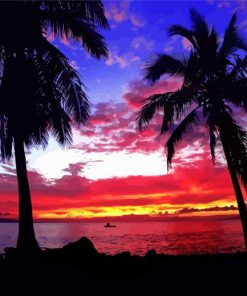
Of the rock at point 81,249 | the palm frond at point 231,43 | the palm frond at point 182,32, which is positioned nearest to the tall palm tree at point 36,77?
the rock at point 81,249

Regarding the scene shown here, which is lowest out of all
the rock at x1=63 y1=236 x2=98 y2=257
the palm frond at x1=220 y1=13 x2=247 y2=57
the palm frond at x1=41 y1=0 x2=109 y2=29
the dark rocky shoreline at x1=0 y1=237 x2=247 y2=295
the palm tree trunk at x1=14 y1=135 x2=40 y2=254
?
the dark rocky shoreline at x1=0 y1=237 x2=247 y2=295

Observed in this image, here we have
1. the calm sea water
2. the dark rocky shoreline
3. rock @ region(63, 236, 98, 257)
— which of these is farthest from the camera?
the calm sea water

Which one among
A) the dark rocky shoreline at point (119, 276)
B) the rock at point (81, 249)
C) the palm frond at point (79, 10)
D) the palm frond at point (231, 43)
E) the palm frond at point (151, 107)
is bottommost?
the dark rocky shoreline at point (119, 276)

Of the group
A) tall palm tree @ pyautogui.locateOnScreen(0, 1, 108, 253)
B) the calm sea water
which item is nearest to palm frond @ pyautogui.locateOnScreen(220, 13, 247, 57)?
tall palm tree @ pyautogui.locateOnScreen(0, 1, 108, 253)

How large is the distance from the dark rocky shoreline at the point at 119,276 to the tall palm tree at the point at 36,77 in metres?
3.28

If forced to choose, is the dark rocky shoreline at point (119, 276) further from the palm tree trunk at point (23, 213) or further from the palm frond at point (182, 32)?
Result: the palm frond at point (182, 32)

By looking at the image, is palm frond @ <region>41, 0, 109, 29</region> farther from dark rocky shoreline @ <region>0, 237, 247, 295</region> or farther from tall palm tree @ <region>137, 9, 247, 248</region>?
dark rocky shoreline @ <region>0, 237, 247, 295</region>

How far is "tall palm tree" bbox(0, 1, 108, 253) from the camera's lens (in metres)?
13.0

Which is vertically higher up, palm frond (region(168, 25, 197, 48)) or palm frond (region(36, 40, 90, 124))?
palm frond (region(168, 25, 197, 48))

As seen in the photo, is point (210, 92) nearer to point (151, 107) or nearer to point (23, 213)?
point (151, 107)

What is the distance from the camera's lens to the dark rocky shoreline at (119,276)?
728cm

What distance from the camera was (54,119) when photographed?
1477 cm

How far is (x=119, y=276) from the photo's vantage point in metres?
8.70

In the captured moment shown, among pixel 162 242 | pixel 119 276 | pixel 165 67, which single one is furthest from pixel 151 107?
pixel 162 242
